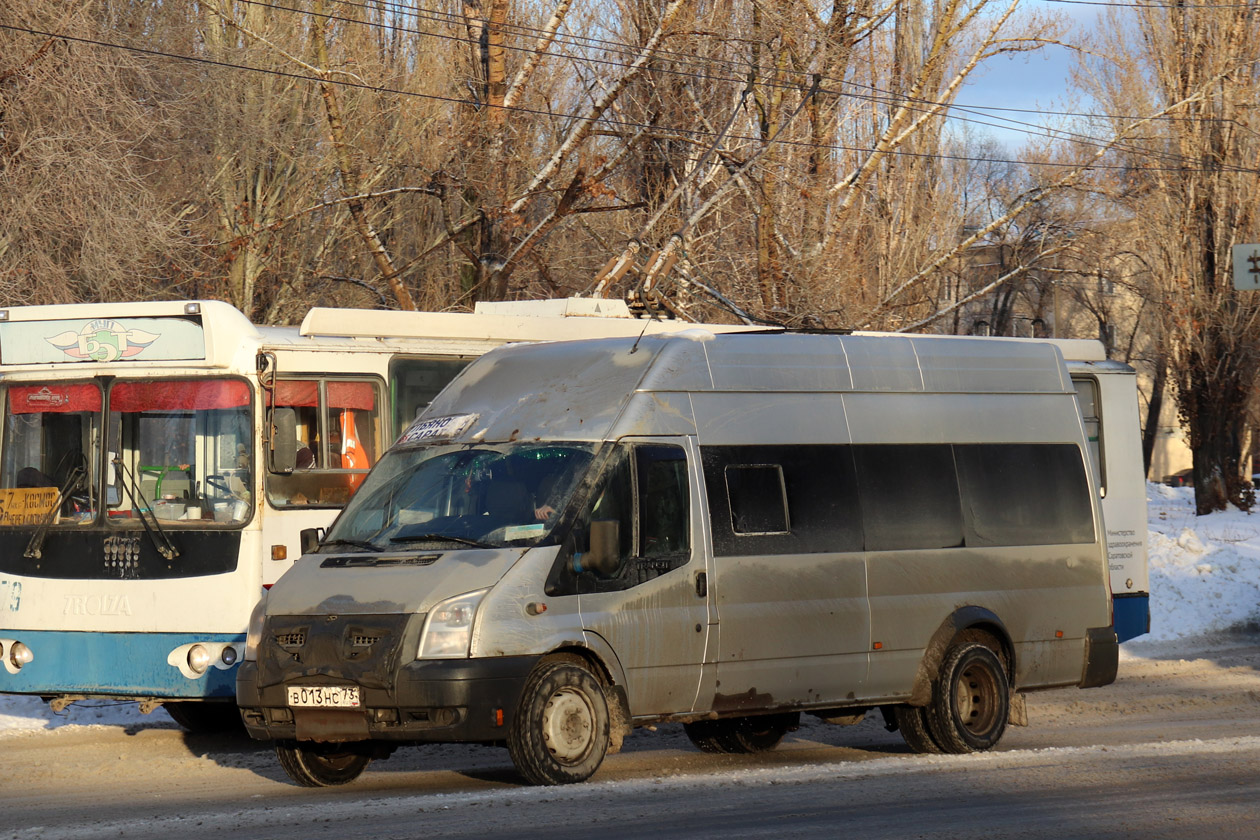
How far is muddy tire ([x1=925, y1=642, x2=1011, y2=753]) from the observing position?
1013 cm

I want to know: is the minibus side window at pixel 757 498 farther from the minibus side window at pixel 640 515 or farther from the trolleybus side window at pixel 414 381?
the trolleybus side window at pixel 414 381

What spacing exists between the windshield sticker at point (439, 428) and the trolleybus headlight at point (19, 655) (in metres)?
3.23

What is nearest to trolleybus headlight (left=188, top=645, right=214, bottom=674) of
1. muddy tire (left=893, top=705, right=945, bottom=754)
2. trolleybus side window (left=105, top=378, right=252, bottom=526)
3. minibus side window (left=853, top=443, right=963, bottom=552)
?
trolleybus side window (left=105, top=378, right=252, bottom=526)

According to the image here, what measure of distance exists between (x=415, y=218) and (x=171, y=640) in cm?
1671

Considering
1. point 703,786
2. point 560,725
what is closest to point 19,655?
point 560,725

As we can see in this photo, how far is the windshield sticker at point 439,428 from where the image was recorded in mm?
9461

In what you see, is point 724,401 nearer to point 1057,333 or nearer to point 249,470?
point 249,470

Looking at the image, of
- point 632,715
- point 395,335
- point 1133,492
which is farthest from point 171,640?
point 1133,492

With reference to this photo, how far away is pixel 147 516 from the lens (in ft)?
35.7

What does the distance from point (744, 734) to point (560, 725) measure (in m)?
2.48

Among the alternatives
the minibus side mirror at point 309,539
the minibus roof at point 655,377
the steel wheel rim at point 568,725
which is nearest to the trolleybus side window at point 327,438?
the minibus side mirror at point 309,539

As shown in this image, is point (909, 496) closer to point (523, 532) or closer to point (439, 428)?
point (523, 532)

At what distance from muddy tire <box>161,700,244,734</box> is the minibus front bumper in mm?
3671

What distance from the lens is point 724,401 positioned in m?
9.50
